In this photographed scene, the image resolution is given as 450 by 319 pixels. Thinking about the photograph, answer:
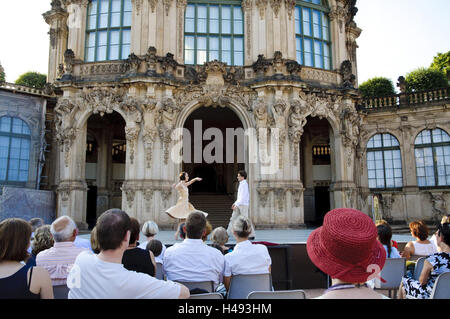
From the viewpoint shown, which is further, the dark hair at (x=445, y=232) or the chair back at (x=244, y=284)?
the chair back at (x=244, y=284)

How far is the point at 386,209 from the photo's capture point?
24.7 metres

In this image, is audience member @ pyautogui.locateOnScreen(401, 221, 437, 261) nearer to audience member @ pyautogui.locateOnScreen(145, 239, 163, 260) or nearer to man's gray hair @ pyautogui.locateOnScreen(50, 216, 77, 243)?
audience member @ pyautogui.locateOnScreen(145, 239, 163, 260)

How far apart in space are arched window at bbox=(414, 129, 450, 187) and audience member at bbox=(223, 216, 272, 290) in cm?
2252

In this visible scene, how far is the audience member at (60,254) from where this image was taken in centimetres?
458

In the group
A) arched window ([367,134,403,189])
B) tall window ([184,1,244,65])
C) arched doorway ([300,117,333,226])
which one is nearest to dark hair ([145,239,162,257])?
tall window ([184,1,244,65])

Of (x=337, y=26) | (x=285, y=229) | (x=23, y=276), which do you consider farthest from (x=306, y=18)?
(x=23, y=276)

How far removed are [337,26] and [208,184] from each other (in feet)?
45.6

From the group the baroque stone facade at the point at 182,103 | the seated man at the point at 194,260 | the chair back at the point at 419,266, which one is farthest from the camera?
the baroque stone facade at the point at 182,103

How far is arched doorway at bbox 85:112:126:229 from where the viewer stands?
22859mm

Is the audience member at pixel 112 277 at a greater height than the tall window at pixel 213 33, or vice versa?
the tall window at pixel 213 33

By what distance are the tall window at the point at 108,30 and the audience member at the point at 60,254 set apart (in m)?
16.4

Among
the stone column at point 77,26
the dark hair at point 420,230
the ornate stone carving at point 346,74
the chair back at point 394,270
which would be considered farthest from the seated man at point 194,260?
the ornate stone carving at point 346,74

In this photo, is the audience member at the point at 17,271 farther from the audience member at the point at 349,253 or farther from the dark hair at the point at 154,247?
the audience member at the point at 349,253
